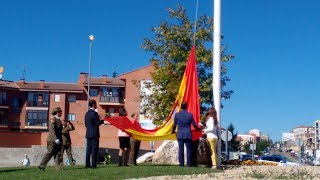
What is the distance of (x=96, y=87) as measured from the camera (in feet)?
298

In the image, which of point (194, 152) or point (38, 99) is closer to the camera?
point (194, 152)

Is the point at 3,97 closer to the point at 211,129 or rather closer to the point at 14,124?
the point at 14,124

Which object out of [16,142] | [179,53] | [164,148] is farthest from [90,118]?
[16,142]

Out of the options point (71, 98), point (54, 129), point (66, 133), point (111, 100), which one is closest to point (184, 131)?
point (54, 129)

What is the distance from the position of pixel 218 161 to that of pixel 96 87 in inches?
3025

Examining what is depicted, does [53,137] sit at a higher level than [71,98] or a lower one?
lower

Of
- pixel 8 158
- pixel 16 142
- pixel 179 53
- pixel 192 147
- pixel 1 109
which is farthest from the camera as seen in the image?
pixel 1 109

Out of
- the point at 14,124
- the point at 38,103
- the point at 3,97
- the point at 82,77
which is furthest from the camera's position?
the point at 82,77

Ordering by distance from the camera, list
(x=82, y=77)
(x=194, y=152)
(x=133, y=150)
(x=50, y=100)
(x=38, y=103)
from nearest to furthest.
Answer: (x=194, y=152) → (x=133, y=150) → (x=50, y=100) → (x=38, y=103) → (x=82, y=77)

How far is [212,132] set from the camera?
14820mm

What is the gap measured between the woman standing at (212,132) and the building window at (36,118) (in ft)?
255

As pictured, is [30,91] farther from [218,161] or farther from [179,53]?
[218,161]

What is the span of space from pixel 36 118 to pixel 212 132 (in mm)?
78600

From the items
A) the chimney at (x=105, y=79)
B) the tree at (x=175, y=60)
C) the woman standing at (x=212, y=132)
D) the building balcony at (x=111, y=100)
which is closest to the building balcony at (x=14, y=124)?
the building balcony at (x=111, y=100)
